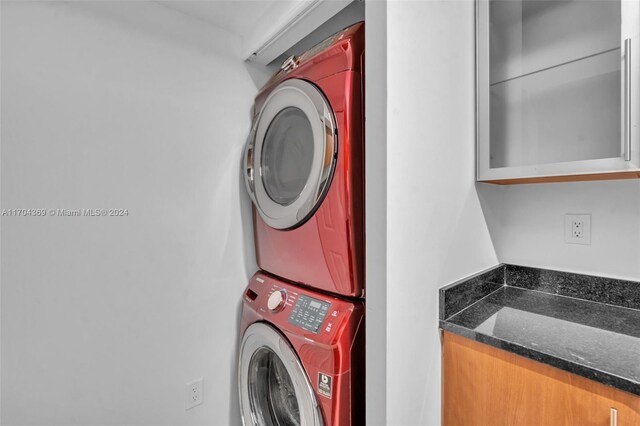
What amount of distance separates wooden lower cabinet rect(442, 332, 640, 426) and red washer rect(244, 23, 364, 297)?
0.43 metres

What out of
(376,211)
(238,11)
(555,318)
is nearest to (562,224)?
(555,318)

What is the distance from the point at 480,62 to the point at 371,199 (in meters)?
0.86

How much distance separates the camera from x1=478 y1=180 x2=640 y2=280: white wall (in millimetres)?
1246

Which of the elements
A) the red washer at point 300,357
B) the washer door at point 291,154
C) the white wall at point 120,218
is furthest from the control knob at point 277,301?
the white wall at point 120,218

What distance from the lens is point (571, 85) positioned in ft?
3.92

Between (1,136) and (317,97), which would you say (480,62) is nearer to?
(317,97)

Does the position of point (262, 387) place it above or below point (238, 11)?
below

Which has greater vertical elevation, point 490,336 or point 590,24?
point 590,24

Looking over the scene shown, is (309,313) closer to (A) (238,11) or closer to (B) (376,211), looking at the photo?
(B) (376,211)

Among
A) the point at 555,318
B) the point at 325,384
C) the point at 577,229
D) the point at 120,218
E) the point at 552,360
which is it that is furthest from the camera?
the point at 577,229

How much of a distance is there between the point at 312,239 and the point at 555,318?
0.92m

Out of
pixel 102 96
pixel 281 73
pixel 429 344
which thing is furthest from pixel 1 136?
pixel 429 344

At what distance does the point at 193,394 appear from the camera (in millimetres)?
1468

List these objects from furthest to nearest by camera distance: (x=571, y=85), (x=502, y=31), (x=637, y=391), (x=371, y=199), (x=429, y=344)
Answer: (x=502, y=31) < (x=571, y=85) < (x=429, y=344) < (x=371, y=199) < (x=637, y=391)
